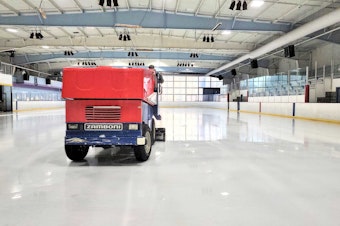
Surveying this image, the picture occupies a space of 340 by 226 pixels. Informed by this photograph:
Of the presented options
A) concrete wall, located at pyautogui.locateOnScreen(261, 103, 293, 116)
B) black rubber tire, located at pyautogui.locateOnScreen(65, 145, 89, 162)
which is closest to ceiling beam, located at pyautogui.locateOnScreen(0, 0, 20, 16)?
black rubber tire, located at pyautogui.locateOnScreen(65, 145, 89, 162)

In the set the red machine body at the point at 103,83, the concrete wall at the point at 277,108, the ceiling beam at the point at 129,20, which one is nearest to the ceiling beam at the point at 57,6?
the ceiling beam at the point at 129,20

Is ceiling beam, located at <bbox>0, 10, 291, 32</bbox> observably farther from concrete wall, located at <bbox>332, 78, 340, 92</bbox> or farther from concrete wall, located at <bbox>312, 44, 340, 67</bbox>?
concrete wall, located at <bbox>312, 44, 340, 67</bbox>

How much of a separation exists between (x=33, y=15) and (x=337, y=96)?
58.1 feet

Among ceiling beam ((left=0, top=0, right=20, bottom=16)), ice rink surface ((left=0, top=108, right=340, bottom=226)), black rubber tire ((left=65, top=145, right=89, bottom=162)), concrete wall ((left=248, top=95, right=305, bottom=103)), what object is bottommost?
ice rink surface ((left=0, top=108, right=340, bottom=226))

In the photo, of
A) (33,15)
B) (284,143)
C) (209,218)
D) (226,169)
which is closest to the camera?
(209,218)

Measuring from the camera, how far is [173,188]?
3863 mm

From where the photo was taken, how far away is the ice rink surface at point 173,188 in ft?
9.52

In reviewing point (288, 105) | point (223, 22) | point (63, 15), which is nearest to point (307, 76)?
point (288, 105)

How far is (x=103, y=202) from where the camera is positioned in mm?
3324

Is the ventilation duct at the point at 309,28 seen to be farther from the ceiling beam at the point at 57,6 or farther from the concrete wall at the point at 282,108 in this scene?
the ceiling beam at the point at 57,6

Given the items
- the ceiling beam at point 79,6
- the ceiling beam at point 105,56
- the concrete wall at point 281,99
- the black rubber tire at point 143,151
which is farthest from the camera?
the ceiling beam at point 105,56

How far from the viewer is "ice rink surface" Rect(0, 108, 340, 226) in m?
→ 2.90

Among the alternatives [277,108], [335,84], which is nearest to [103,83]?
[335,84]

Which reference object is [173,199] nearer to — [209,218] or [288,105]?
[209,218]
